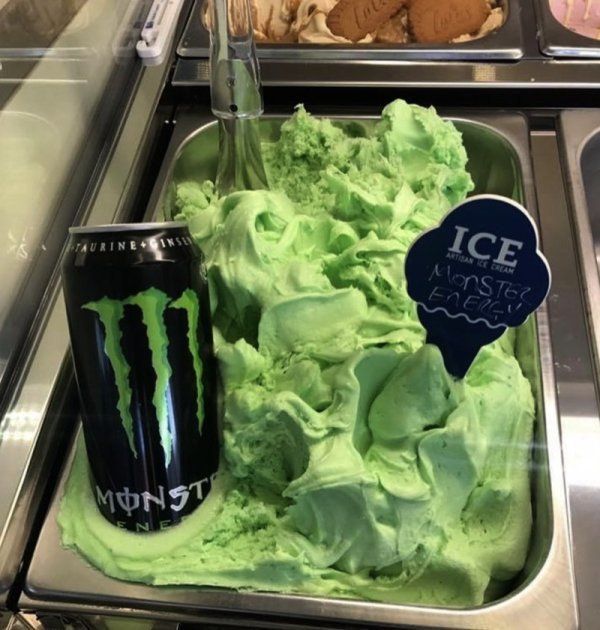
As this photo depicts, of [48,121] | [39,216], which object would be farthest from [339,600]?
[48,121]

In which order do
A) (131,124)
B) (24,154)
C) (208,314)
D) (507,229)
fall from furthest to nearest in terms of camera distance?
(131,124)
(24,154)
(208,314)
(507,229)

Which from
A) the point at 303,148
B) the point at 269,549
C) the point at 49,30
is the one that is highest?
the point at 49,30

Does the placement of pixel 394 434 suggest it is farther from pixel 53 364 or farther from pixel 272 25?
pixel 272 25

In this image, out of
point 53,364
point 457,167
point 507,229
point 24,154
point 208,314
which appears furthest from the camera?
point 457,167

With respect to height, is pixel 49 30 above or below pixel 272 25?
above

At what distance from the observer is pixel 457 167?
117cm

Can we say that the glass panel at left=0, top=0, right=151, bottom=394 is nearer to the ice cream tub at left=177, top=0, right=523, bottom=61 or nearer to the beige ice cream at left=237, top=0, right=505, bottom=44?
the ice cream tub at left=177, top=0, right=523, bottom=61

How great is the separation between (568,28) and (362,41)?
1.33ft

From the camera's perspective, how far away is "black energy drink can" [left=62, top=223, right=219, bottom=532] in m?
0.66

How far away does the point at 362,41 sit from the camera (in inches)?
59.8

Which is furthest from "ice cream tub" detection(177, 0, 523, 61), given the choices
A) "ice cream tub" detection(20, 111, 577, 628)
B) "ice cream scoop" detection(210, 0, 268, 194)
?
"ice cream tub" detection(20, 111, 577, 628)

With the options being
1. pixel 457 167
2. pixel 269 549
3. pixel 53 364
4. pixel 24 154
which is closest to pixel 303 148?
pixel 457 167

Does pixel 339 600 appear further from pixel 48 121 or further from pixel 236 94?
pixel 48 121

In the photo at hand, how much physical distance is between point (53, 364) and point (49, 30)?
0.60m
